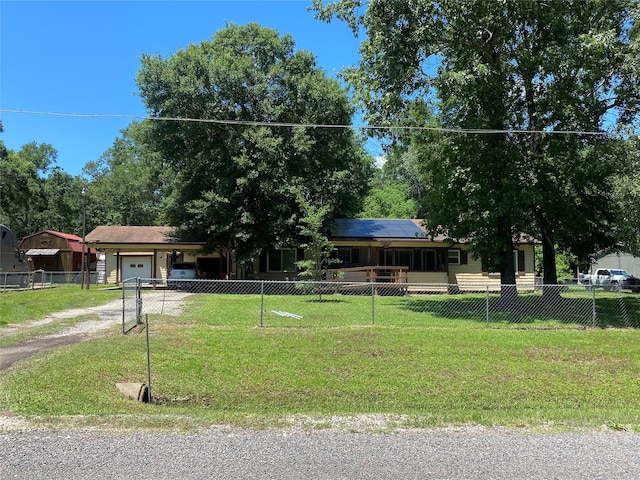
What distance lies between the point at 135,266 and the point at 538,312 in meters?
25.1

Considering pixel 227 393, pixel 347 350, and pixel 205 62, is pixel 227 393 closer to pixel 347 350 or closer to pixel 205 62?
pixel 347 350

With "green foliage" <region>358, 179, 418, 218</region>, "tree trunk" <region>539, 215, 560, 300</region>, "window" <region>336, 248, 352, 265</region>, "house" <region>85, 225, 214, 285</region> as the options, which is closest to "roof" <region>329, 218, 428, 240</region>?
"window" <region>336, 248, 352, 265</region>

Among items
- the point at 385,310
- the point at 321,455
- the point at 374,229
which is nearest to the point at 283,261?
the point at 374,229

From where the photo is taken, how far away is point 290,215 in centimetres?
2508

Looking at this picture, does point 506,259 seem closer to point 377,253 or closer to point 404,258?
point 404,258

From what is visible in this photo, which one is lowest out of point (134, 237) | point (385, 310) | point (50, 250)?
point (385, 310)

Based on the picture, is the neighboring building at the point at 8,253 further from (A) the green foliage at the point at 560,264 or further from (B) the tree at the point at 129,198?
(A) the green foliage at the point at 560,264

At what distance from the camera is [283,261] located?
89.8 ft

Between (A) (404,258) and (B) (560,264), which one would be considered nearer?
(A) (404,258)

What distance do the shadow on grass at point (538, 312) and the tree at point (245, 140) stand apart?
9.99 meters

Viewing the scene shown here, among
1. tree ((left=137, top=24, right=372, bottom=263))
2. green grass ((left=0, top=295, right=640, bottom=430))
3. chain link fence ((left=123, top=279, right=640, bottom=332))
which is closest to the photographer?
green grass ((left=0, top=295, right=640, bottom=430))

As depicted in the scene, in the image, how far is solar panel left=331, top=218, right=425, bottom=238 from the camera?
87.3ft

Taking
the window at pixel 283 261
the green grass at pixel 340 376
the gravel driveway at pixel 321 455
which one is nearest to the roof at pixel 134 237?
the window at pixel 283 261

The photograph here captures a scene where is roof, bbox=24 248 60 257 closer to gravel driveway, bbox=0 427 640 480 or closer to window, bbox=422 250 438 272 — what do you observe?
window, bbox=422 250 438 272
